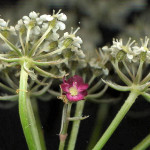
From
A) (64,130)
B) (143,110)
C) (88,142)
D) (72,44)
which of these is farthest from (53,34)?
(143,110)

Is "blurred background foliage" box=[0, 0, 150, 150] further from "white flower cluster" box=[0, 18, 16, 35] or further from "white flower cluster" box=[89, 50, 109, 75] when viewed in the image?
"white flower cluster" box=[0, 18, 16, 35]

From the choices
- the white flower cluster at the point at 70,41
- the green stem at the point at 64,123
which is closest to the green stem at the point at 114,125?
the green stem at the point at 64,123

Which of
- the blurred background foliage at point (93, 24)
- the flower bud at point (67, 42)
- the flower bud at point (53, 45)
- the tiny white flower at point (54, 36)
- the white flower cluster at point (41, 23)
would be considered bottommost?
the flower bud at point (67, 42)

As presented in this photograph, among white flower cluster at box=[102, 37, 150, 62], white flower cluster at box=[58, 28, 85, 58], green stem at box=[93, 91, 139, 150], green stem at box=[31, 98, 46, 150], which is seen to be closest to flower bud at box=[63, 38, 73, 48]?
white flower cluster at box=[58, 28, 85, 58]

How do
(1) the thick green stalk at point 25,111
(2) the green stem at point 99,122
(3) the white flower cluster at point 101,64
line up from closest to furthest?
(1) the thick green stalk at point 25,111 → (3) the white flower cluster at point 101,64 → (2) the green stem at point 99,122

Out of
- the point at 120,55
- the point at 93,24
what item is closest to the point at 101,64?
the point at 120,55

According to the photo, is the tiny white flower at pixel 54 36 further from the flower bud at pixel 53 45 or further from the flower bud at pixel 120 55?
the flower bud at pixel 120 55

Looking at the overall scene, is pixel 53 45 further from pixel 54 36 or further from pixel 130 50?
pixel 130 50

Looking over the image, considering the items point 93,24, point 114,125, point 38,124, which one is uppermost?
point 93,24
